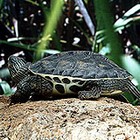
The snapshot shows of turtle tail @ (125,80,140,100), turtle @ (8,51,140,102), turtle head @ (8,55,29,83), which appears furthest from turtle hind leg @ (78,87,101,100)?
turtle head @ (8,55,29,83)

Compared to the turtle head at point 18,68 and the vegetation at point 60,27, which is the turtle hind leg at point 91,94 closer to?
the turtle head at point 18,68

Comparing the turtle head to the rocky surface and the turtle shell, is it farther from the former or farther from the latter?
the rocky surface

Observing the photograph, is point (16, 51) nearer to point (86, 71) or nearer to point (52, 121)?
point (86, 71)

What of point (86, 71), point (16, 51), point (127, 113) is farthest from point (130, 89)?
point (16, 51)

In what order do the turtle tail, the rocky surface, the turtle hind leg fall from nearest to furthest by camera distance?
1. the rocky surface
2. the turtle hind leg
3. the turtle tail

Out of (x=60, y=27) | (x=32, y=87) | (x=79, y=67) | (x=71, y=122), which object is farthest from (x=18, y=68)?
(x=60, y=27)

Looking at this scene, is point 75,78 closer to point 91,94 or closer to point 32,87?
point 91,94
